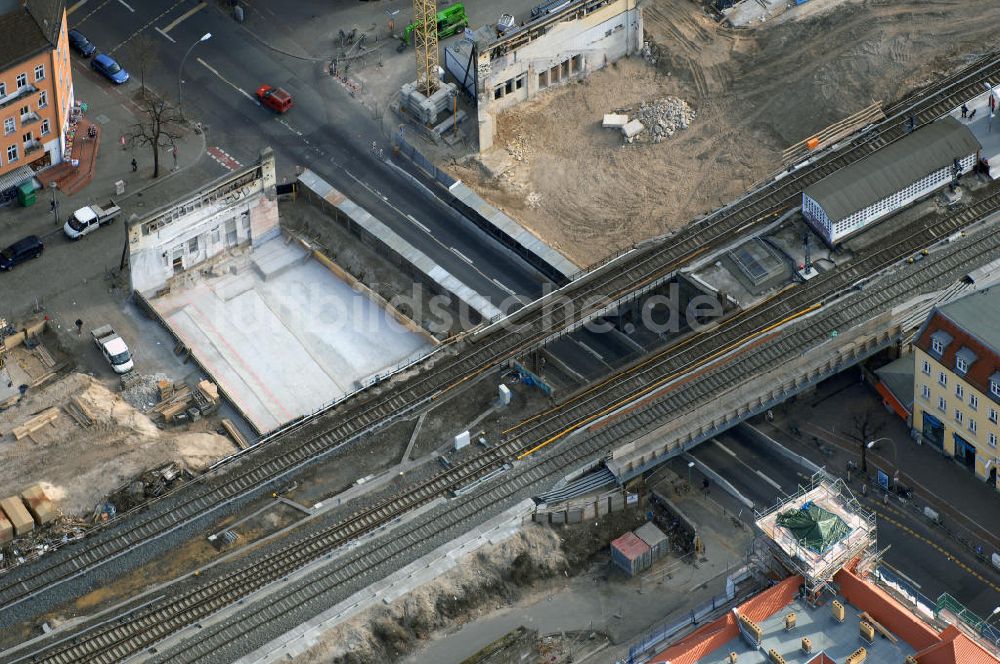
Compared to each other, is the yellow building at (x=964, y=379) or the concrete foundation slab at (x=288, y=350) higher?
the concrete foundation slab at (x=288, y=350)

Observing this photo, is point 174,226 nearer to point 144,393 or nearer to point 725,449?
point 144,393

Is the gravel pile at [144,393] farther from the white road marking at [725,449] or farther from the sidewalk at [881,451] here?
the sidewalk at [881,451]

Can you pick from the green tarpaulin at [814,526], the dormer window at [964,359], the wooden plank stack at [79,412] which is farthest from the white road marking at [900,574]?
the wooden plank stack at [79,412]

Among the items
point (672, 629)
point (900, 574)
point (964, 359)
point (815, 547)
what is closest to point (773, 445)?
point (900, 574)

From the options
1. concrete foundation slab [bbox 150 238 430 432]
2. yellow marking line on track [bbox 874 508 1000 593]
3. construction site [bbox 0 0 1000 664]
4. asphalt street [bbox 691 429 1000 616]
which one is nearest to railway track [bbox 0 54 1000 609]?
construction site [bbox 0 0 1000 664]

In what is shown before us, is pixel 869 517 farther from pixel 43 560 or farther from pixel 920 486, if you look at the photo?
pixel 43 560

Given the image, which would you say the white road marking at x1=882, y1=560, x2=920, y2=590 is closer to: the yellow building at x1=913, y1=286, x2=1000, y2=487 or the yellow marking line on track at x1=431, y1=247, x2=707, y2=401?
the yellow building at x1=913, y1=286, x2=1000, y2=487
